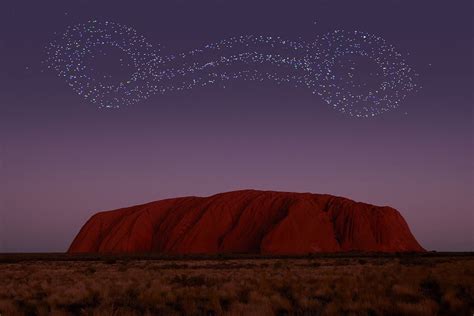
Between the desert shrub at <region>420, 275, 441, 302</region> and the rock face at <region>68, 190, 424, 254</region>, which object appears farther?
the rock face at <region>68, 190, 424, 254</region>

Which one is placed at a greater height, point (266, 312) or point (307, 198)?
point (307, 198)

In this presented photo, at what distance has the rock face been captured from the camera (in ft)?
282

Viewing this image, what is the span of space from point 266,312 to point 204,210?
84.9 m

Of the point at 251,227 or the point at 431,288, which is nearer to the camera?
the point at 431,288

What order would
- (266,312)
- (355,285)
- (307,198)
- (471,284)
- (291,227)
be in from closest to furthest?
(266,312), (471,284), (355,285), (291,227), (307,198)

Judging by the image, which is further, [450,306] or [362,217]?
[362,217]

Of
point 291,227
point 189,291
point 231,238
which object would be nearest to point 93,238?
point 231,238

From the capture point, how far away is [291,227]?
85.2 metres

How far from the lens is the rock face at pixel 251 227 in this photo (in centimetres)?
8581

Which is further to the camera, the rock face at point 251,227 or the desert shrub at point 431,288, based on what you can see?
the rock face at point 251,227

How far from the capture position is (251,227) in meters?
90.2

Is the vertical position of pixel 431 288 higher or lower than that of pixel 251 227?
lower

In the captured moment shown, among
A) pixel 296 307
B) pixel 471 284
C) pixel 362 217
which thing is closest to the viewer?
pixel 296 307

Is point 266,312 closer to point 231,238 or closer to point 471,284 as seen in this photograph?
point 471,284
